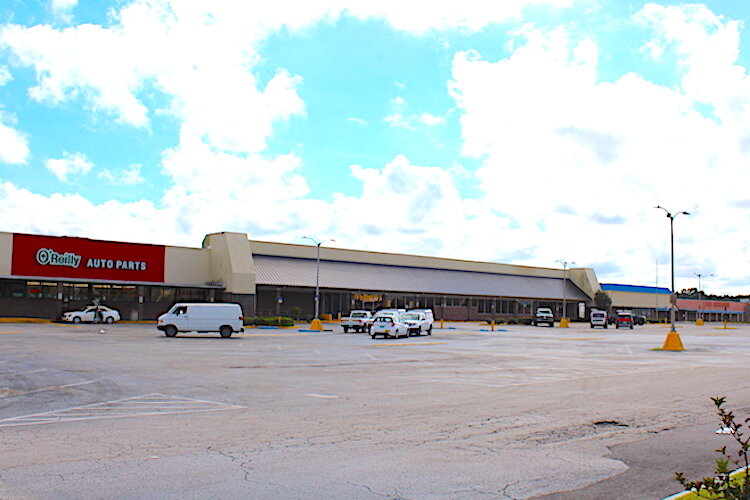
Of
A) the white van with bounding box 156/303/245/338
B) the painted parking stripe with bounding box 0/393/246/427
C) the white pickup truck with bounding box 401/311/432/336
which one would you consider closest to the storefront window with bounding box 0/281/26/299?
the white van with bounding box 156/303/245/338

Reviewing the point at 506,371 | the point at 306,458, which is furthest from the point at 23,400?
the point at 506,371

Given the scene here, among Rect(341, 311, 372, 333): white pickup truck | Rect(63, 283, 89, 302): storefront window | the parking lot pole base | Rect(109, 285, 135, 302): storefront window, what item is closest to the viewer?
the parking lot pole base

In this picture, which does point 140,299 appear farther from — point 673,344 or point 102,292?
point 673,344

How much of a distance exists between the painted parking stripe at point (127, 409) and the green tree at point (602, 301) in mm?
94913

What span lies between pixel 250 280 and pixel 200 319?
930 inches

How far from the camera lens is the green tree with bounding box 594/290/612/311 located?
101 meters

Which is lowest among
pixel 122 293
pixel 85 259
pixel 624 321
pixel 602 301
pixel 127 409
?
pixel 127 409

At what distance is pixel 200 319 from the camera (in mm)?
38781

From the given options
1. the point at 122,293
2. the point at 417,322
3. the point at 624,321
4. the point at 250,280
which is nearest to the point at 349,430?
the point at 417,322

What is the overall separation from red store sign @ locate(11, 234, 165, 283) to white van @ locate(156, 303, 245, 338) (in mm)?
20501

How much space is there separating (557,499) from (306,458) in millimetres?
3071

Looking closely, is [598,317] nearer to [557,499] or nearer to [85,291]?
[85,291]

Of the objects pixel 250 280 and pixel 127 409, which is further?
pixel 250 280

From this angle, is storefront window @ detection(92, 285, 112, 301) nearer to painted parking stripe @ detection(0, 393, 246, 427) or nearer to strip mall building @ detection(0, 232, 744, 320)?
strip mall building @ detection(0, 232, 744, 320)
